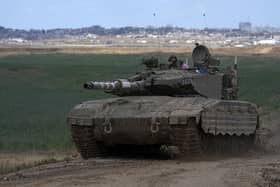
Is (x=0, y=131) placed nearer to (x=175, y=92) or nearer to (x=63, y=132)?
(x=63, y=132)

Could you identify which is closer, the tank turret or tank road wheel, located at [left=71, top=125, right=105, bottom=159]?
tank road wheel, located at [left=71, top=125, right=105, bottom=159]

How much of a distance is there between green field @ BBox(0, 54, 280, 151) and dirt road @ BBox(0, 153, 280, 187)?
25.0 ft

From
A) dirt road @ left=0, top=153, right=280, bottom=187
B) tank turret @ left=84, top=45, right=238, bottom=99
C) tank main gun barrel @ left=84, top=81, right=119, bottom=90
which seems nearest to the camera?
dirt road @ left=0, top=153, right=280, bottom=187

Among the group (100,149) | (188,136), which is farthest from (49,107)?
(188,136)

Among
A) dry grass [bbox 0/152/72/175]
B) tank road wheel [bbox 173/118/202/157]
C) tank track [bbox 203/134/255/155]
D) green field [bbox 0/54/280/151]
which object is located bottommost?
green field [bbox 0/54/280/151]

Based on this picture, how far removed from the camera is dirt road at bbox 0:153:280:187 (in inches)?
552

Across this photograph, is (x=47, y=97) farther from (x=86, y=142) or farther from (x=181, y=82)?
(x=181, y=82)

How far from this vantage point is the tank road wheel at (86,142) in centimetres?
1934

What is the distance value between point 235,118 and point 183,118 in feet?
6.95

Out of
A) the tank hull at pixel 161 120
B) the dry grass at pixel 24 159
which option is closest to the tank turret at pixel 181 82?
the tank hull at pixel 161 120

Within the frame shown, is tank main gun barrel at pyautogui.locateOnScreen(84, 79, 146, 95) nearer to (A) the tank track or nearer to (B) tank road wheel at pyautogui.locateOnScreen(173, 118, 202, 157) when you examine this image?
(A) the tank track

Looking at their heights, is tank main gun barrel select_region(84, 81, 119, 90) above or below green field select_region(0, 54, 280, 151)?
above

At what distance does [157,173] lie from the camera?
15383 millimetres

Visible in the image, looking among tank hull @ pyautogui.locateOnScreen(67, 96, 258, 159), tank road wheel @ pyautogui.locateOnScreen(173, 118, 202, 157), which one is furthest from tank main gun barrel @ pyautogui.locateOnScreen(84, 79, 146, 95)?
tank road wheel @ pyautogui.locateOnScreen(173, 118, 202, 157)
